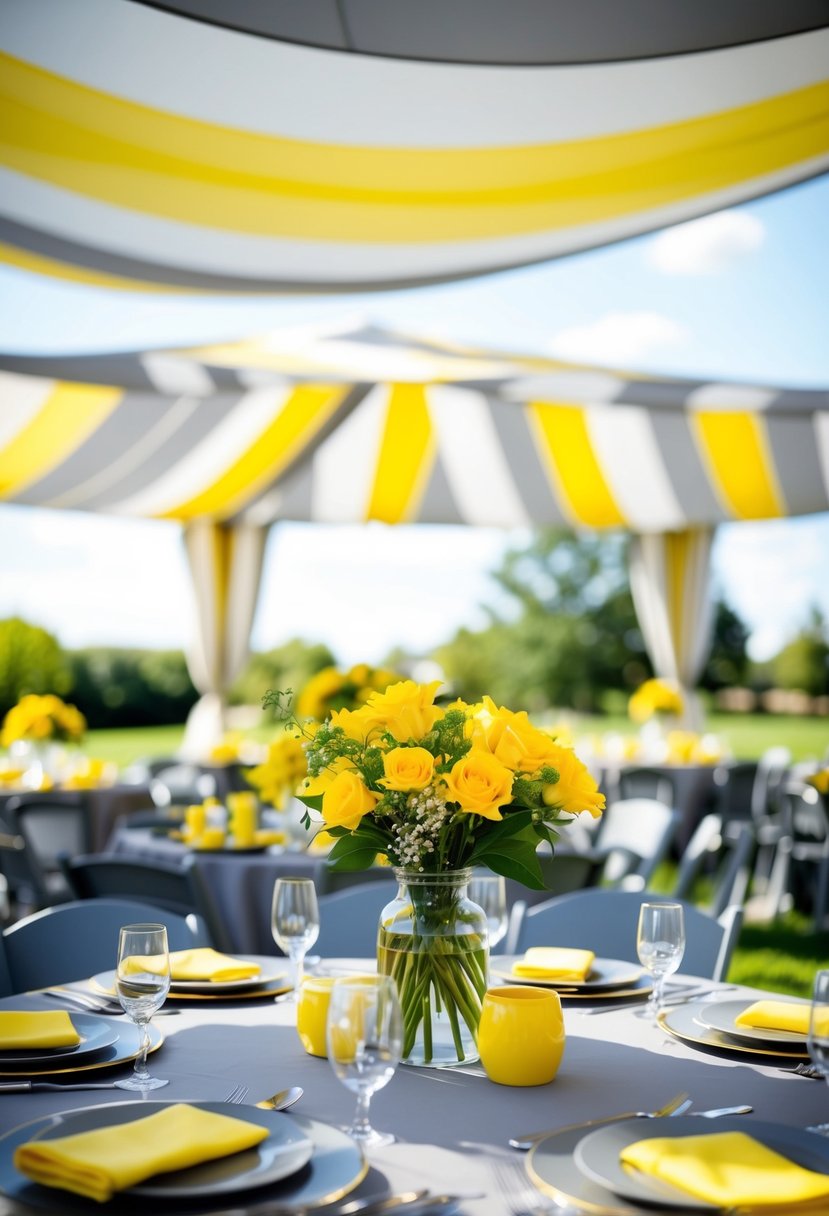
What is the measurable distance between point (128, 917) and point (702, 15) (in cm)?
326

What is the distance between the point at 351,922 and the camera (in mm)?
2734

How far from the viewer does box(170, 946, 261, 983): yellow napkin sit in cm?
213

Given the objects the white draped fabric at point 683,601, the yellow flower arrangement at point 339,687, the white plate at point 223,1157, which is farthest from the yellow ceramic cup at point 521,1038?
the white draped fabric at point 683,601

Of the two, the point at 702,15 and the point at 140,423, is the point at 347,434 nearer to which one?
the point at 140,423

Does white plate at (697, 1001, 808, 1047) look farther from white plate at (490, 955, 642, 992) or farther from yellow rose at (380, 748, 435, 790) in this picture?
yellow rose at (380, 748, 435, 790)

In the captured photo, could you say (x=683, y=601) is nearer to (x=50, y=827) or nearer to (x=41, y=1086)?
(x=50, y=827)

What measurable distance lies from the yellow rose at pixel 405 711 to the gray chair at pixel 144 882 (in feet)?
6.51

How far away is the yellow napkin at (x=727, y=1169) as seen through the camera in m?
1.16

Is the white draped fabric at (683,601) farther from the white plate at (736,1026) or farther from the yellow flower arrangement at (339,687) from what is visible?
the white plate at (736,1026)

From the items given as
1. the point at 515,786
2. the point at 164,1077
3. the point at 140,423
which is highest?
the point at 140,423

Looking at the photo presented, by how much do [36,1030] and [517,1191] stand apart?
82cm

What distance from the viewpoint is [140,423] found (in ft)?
23.1

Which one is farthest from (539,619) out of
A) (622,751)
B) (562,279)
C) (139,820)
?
(139,820)

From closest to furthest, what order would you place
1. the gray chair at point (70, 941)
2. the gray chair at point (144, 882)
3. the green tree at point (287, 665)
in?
the gray chair at point (70, 941) < the gray chair at point (144, 882) < the green tree at point (287, 665)
